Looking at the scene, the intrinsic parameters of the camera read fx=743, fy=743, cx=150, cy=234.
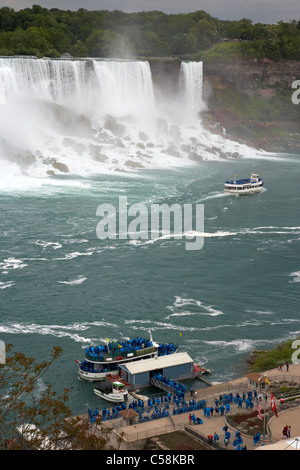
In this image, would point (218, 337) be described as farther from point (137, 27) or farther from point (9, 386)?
point (137, 27)

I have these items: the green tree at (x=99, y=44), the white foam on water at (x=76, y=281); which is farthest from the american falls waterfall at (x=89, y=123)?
the white foam on water at (x=76, y=281)

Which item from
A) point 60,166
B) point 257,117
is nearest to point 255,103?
point 257,117

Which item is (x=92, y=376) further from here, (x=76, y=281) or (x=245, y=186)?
(x=245, y=186)

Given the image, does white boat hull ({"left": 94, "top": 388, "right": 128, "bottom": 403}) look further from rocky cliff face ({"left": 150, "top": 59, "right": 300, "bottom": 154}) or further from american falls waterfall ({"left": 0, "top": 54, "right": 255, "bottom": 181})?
rocky cliff face ({"left": 150, "top": 59, "right": 300, "bottom": 154})

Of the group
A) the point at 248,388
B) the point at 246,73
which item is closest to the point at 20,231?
the point at 248,388

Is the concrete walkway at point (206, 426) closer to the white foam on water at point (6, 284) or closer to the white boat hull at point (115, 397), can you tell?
the white boat hull at point (115, 397)

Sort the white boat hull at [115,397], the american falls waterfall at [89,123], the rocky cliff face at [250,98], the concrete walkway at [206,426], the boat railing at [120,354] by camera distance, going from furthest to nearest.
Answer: the rocky cliff face at [250,98] < the american falls waterfall at [89,123] < the boat railing at [120,354] < the white boat hull at [115,397] < the concrete walkway at [206,426]

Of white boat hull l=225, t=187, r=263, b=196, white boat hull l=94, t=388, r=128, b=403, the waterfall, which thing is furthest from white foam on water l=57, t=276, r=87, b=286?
the waterfall
